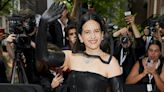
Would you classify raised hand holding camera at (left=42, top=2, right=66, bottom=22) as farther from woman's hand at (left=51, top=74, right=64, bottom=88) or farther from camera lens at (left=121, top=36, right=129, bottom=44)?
camera lens at (left=121, top=36, right=129, bottom=44)

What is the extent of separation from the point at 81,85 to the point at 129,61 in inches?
96.1

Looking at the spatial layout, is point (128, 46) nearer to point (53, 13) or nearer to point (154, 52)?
point (154, 52)

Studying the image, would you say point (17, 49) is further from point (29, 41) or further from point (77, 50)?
point (77, 50)

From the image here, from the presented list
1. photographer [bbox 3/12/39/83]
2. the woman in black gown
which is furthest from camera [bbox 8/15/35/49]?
the woman in black gown

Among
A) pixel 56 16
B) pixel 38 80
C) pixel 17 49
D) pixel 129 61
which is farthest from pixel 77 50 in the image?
pixel 129 61

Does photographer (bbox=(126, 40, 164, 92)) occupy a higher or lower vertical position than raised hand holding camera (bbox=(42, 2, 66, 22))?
lower

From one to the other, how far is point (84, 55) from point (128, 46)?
2474 mm

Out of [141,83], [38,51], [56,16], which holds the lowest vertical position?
[141,83]

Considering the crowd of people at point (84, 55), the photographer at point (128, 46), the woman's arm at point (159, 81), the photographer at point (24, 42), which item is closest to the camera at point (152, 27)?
the crowd of people at point (84, 55)

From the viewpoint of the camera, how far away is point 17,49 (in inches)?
173

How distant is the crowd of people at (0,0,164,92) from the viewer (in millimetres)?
2580

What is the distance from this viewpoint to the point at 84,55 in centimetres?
273

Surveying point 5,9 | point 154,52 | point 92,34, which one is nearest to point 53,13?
point 92,34

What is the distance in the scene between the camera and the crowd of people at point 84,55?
2580mm
